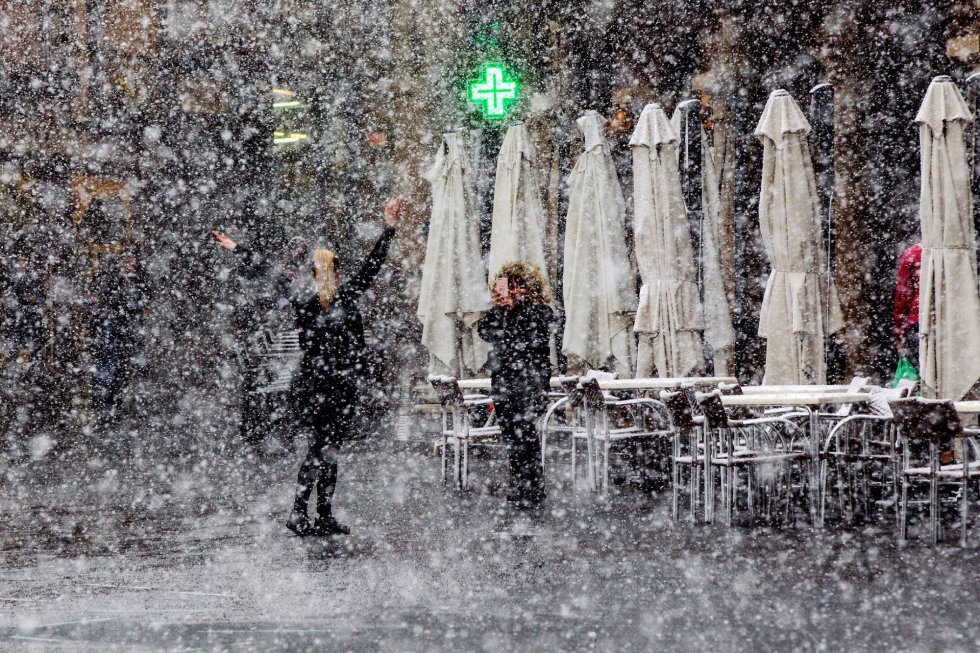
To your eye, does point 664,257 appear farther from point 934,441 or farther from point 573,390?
point 934,441

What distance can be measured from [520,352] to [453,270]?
136 inches

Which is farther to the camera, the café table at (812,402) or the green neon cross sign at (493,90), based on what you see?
the green neon cross sign at (493,90)

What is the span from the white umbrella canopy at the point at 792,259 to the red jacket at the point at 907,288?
3.24 feet

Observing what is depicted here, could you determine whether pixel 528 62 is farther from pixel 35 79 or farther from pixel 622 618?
pixel 622 618

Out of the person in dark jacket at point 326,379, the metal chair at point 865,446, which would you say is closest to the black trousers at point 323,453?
the person in dark jacket at point 326,379

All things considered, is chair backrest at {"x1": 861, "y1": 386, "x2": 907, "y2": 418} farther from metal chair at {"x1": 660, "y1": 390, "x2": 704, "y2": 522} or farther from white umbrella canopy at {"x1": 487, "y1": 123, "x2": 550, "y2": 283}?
white umbrella canopy at {"x1": 487, "y1": 123, "x2": 550, "y2": 283}

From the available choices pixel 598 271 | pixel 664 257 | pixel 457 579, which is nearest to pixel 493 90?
pixel 598 271

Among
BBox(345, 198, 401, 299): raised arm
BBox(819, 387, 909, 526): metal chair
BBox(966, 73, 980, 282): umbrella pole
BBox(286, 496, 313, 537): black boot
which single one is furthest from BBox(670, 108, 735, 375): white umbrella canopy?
BBox(286, 496, 313, 537): black boot

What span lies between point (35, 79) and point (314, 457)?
14.4 meters

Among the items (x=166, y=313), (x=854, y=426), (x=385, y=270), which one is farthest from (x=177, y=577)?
(x=166, y=313)

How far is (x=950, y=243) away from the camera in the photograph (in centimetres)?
838

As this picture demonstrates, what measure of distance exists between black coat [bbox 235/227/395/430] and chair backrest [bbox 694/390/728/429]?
2.28m

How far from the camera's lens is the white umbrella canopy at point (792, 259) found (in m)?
9.59

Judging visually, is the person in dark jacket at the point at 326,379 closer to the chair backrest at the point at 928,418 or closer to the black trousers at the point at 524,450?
the black trousers at the point at 524,450
